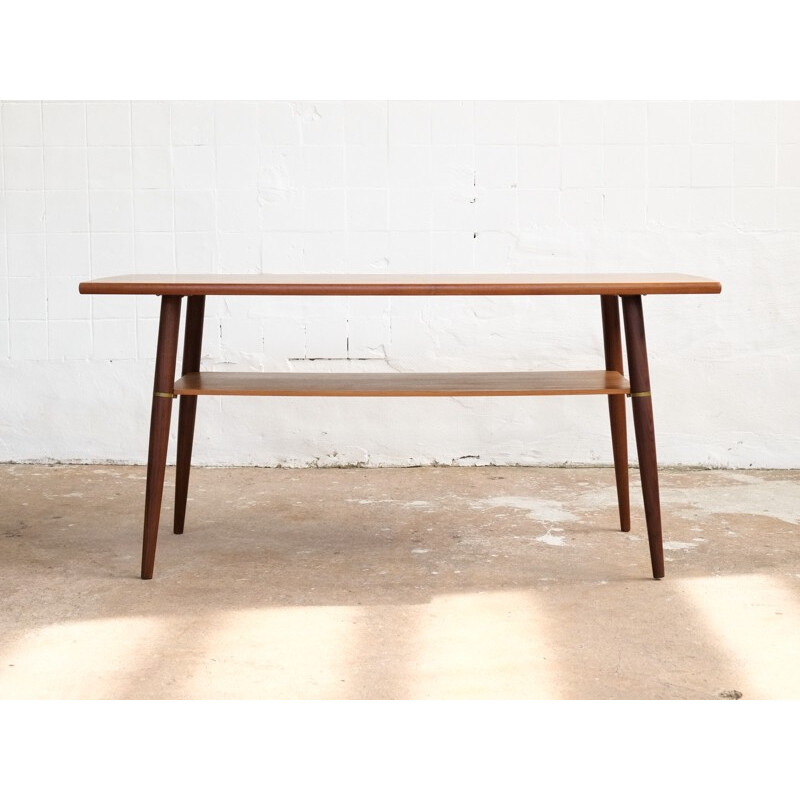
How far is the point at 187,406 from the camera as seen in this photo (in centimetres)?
343

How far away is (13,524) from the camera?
358 cm

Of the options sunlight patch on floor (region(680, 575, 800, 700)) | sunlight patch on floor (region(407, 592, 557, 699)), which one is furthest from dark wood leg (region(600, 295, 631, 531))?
sunlight patch on floor (region(407, 592, 557, 699))

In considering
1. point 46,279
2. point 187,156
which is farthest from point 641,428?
point 46,279

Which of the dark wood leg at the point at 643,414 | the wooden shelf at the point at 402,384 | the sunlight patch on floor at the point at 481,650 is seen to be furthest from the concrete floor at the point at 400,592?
the wooden shelf at the point at 402,384

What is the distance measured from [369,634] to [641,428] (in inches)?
37.8

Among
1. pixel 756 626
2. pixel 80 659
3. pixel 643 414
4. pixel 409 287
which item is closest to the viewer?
pixel 80 659

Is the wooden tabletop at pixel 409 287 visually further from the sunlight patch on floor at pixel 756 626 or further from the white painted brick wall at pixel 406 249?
the white painted brick wall at pixel 406 249

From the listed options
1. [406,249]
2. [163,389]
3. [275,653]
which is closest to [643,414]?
[275,653]

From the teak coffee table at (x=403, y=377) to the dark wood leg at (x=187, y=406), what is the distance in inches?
4.9

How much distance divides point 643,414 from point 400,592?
818 millimetres

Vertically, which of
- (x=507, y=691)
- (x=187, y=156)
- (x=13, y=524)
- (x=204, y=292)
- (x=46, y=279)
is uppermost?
(x=187, y=156)

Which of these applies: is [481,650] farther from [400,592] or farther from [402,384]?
[402,384]

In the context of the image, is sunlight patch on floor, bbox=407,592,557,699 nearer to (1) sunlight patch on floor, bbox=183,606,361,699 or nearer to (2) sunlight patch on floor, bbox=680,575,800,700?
(1) sunlight patch on floor, bbox=183,606,361,699

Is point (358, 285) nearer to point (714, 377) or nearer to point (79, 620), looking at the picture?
point (79, 620)
